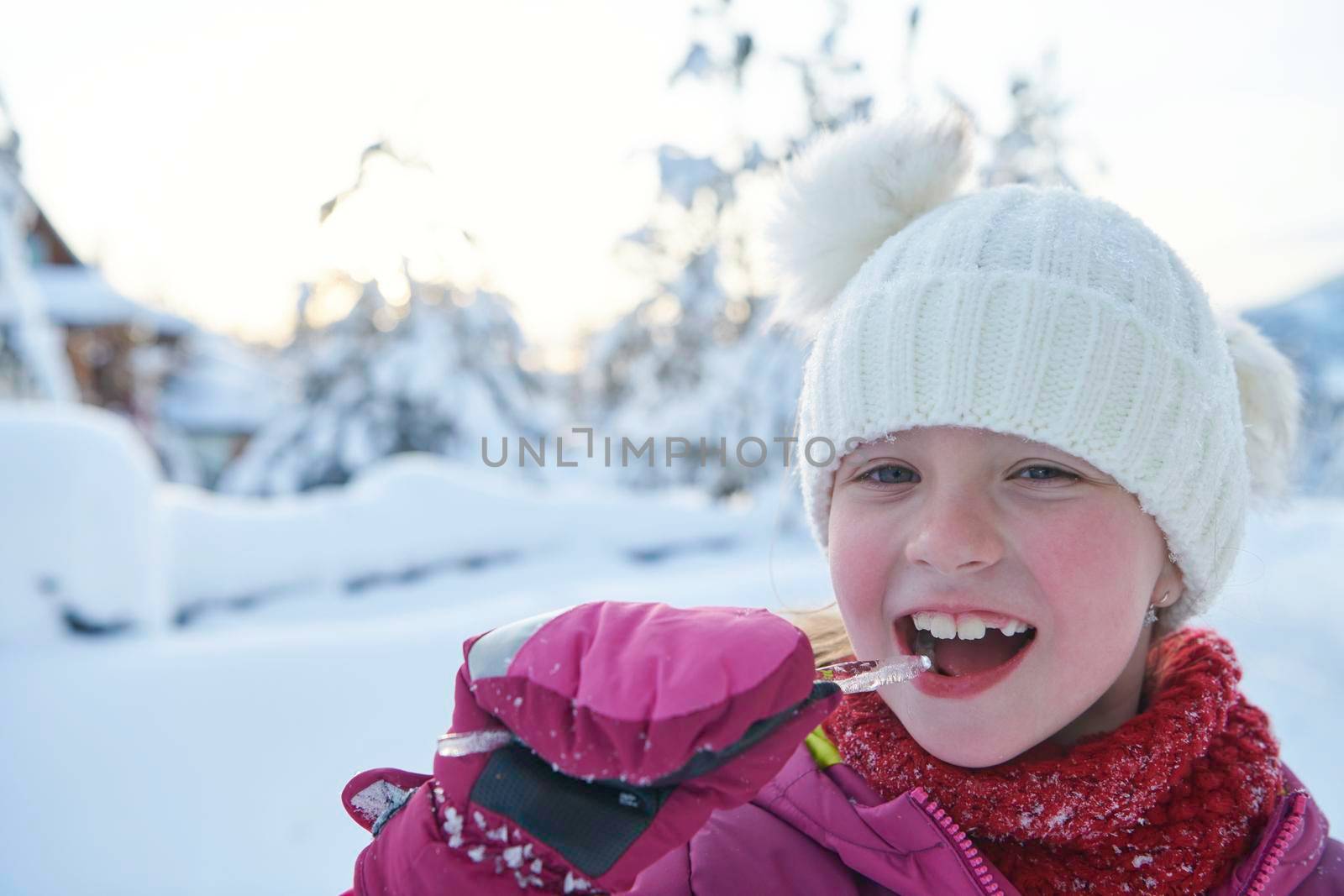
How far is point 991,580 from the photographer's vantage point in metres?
1.08

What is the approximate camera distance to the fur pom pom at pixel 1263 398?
61.6 inches

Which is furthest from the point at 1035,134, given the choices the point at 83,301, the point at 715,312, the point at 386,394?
the point at 83,301

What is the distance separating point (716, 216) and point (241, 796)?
7596 mm

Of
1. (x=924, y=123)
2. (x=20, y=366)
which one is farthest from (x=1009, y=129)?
(x=20, y=366)

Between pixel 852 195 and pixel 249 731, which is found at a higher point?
pixel 852 195

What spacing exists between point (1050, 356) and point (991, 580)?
1.07 ft

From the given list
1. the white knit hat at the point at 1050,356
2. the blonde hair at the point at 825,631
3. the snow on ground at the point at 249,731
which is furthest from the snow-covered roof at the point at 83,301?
the white knit hat at the point at 1050,356

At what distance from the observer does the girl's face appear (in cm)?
108

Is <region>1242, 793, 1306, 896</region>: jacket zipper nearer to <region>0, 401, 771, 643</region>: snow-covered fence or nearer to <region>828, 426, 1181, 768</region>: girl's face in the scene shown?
<region>828, 426, 1181, 768</region>: girl's face

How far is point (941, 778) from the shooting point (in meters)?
1.17

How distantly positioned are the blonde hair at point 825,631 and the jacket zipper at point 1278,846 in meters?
0.62

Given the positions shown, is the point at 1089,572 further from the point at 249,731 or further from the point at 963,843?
the point at 249,731

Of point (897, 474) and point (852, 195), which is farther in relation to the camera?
point (852, 195)

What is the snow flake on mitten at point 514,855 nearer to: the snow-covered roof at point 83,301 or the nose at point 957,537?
the nose at point 957,537
